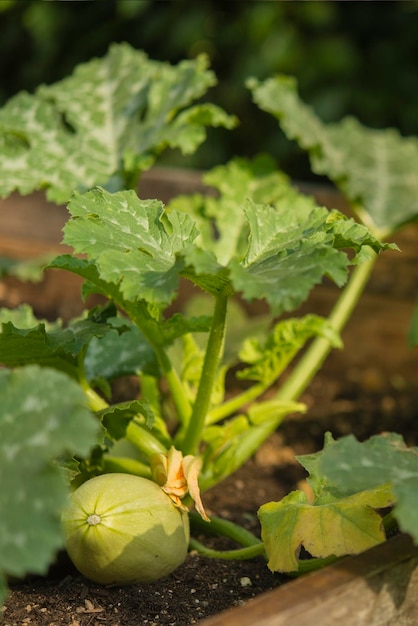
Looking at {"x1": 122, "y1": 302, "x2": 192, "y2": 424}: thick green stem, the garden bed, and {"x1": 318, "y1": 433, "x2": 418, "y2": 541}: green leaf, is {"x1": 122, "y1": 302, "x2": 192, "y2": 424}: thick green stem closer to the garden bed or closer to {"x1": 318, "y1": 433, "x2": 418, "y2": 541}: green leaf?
the garden bed

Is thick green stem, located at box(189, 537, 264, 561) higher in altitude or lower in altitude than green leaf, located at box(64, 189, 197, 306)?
lower

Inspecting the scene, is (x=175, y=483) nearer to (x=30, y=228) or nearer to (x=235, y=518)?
(x=235, y=518)

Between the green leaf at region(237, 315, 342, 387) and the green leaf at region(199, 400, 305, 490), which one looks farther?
the green leaf at region(237, 315, 342, 387)

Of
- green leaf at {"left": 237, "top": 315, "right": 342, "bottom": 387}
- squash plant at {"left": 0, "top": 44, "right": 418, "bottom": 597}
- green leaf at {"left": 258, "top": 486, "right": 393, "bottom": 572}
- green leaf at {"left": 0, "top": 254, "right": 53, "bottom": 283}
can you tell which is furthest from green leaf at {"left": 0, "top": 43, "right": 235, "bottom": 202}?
green leaf at {"left": 258, "top": 486, "right": 393, "bottom": 572}

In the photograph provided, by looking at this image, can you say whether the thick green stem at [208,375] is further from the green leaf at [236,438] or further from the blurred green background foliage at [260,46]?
the blurred green background foliage at [260,46]

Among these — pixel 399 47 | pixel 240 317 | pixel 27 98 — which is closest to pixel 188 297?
pixel 240 317

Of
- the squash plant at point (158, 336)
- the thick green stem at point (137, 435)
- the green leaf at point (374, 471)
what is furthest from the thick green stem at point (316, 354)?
the green leaf at point (374, 471)

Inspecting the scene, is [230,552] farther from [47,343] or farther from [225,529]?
[47,343]
